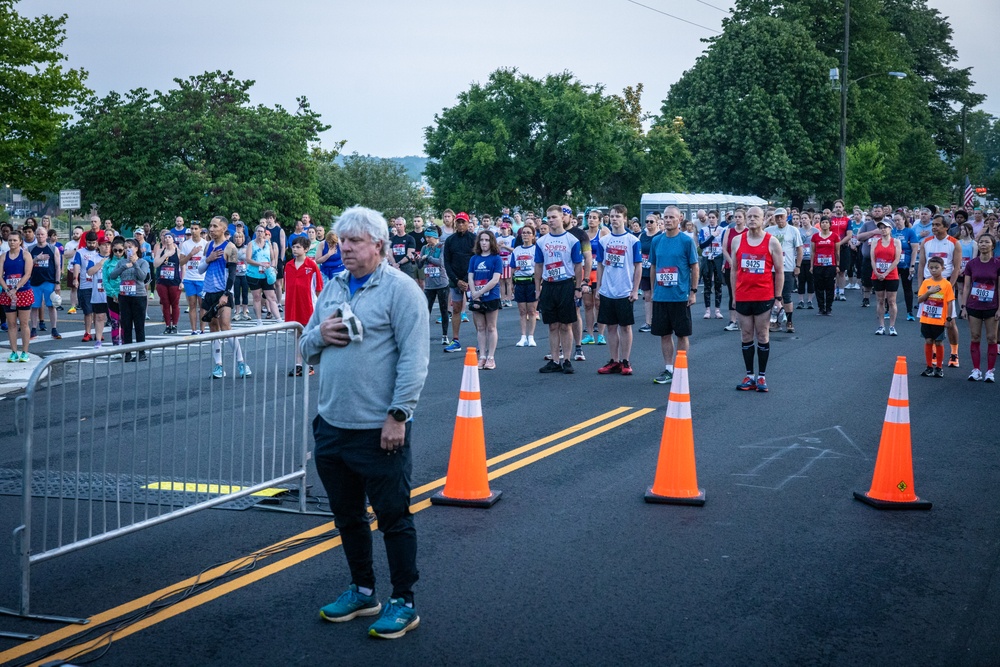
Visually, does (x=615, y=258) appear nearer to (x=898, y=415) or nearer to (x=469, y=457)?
(x=898, y=415)

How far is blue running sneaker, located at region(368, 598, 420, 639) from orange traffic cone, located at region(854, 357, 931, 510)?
3.70 meters

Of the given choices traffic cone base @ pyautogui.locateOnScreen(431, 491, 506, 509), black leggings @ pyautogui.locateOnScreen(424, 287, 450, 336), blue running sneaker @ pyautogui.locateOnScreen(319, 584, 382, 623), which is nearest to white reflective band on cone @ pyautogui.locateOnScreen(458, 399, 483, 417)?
traffic cone base @ pyautogui.locateOnScreen(431, 491, 506, 509)

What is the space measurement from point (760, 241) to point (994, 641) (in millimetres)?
7569

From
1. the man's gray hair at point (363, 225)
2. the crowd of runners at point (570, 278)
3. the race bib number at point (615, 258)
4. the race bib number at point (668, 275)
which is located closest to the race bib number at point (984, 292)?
the crowd of runners at point (570, 278)

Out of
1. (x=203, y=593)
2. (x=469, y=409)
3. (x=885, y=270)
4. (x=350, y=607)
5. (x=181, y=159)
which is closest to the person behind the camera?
(x=350, y=607)

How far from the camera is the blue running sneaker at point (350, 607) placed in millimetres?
5074

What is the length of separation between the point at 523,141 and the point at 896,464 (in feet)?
145

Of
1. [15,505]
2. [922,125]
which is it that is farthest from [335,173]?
[15,505]

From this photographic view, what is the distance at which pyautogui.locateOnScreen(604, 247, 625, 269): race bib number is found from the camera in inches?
516

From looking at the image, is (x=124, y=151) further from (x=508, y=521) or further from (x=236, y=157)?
(x=508, y=521)

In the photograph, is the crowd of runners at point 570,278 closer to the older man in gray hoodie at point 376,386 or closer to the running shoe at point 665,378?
the running shoe at point 665,378

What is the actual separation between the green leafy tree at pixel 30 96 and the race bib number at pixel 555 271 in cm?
2681

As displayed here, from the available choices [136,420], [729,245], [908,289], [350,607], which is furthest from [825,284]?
[350,607]

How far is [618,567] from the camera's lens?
19.4 ft
